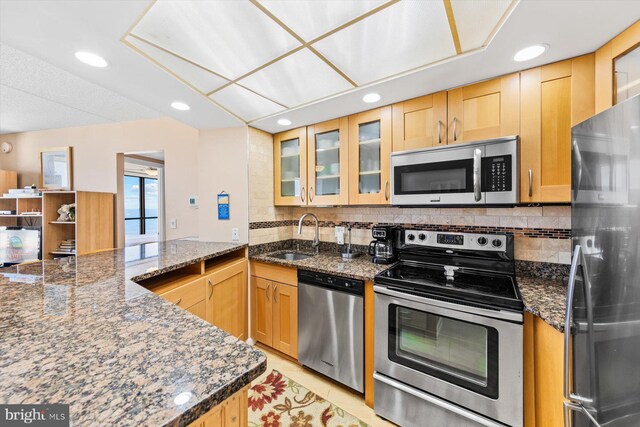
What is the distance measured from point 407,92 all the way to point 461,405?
6.36 feet

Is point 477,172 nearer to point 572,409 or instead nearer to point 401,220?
point 401,220

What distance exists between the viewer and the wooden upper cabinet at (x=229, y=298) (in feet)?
6.63

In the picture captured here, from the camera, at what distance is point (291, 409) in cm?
173

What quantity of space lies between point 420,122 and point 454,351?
4.91ft

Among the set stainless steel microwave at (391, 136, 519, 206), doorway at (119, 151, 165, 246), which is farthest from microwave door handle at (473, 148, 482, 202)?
doorway at (119, 151, 165, 246)

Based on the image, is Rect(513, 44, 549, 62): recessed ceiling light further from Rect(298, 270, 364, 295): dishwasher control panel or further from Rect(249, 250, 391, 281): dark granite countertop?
Rect(298, 270, 364, 295): dishwasher control panel

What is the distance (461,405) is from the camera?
4.50 feet

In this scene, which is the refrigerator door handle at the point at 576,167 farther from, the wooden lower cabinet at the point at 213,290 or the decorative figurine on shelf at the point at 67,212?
the decorative figurine on shelf at the point at 67,212

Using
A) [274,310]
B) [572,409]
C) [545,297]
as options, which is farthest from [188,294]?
[545,297]

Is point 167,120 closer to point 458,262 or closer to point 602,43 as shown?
point 458,262

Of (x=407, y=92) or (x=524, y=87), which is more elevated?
(x=407, y=92)

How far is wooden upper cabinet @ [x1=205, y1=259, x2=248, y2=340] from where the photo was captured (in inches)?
79.6

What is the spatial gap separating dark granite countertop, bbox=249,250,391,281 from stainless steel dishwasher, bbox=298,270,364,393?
0.05m

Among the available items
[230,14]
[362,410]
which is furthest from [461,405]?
[230,14]
